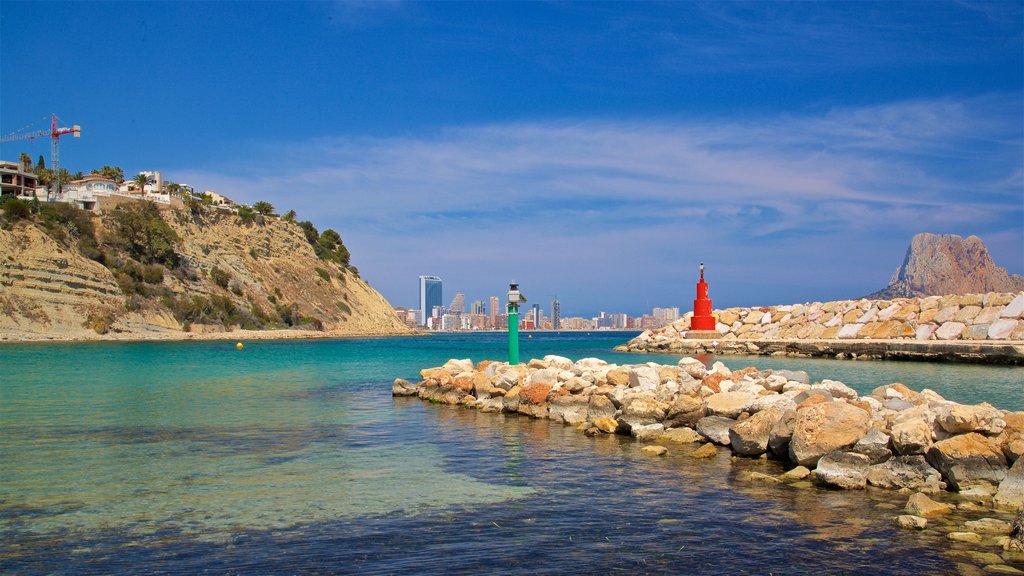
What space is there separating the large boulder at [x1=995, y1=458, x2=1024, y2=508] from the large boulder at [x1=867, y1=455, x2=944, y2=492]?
2.20 ft

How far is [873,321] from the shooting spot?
122ft

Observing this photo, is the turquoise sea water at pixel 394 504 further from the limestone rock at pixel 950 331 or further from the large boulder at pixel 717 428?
the limestone rock at pixel 950 331

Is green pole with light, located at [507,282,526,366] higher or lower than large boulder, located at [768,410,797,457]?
higher

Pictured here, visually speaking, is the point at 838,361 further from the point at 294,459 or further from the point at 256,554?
the point at 256,554

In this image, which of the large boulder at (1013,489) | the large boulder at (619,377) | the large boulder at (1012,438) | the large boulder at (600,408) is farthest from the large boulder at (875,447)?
the large boulder at (619,377)

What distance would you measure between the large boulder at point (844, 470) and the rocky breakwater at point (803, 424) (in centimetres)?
1

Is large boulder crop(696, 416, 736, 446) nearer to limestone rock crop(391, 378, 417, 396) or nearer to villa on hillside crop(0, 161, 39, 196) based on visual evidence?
limestone rock crop(391, 378, 417, 396)

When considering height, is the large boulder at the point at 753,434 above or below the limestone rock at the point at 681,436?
above

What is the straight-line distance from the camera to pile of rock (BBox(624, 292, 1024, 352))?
105 feet

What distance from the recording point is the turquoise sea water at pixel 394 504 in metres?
6.02

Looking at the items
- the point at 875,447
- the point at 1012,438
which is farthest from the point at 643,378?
the point at 1012,438

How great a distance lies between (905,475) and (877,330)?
3115 cm

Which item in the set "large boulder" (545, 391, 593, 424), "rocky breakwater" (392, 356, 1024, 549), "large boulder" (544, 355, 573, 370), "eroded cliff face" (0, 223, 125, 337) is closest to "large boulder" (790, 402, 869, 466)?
"rocky breakwater" (392, 356, 1024, 549)

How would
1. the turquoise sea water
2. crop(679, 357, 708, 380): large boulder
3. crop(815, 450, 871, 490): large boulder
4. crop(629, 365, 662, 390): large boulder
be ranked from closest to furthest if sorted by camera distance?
1. the turquoise sea water
2. crop(815, 450, 871, 490): large boulder
3. crop(629, 365, 662, 390): large boulder
4. crop(679, 357, 708, 380): large boulder
